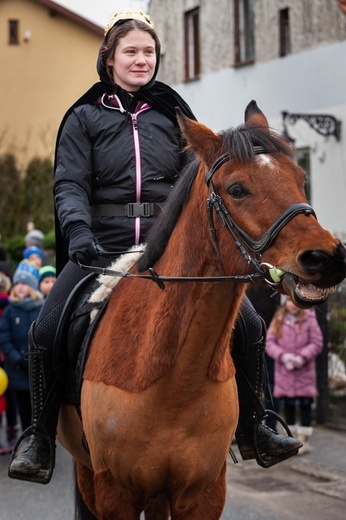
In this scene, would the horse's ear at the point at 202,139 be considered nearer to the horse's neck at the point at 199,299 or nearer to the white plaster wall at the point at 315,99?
the horse's neck at the point at 199,299

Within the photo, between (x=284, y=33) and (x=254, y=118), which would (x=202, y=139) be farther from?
(x=284, y=33)

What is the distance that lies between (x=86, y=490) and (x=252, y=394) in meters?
1.11

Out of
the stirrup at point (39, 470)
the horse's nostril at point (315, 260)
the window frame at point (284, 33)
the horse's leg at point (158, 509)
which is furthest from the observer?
the window frame at point (284, 33)

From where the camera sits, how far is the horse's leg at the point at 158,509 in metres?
5.31

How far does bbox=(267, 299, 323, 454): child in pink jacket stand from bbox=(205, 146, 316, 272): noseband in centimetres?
651

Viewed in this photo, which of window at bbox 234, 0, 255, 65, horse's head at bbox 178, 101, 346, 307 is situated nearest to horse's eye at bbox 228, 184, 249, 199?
horse's head at bbox 178, 101, 346, 307

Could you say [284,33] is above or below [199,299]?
above

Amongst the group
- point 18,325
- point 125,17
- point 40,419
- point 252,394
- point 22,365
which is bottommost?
point 22,365

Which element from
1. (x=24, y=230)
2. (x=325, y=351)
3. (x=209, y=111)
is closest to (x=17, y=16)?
(x=24, y=230)

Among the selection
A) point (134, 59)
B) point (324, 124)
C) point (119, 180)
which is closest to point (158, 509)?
point (119, 180)

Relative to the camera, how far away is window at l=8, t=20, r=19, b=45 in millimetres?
36056

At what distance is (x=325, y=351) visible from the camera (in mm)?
12500

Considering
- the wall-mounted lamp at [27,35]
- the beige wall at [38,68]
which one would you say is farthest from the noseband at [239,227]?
the wall-mounted lamp at [27,35]

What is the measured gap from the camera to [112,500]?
501 centimetres
